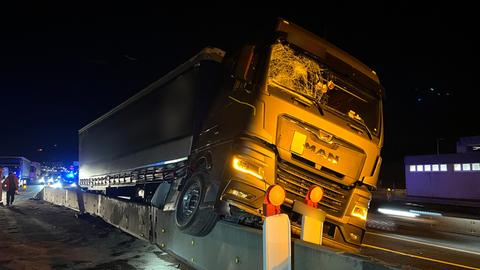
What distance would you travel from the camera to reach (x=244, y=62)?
6.16 metres

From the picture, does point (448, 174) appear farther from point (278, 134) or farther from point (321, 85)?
point (278, 134)

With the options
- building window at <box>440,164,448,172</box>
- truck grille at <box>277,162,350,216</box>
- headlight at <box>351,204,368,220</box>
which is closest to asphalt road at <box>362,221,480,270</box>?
headlight at <box>351,204,368,220</box>

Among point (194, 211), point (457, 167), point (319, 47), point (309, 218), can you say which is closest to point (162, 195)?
point (194, 211)

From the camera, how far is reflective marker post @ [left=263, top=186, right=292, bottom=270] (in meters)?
4.15

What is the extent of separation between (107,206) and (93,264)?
459 centimetres

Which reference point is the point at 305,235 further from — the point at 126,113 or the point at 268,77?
the point at 126,113

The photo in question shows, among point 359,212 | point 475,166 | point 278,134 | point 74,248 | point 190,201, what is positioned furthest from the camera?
point 475,166

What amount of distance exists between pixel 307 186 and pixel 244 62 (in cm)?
192

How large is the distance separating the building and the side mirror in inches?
1023

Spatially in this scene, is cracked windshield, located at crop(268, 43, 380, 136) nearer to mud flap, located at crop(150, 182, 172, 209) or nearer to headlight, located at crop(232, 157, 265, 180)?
headlight, located at crop(232, 157, 265, 180)

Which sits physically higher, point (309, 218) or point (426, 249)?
point (309, 218)

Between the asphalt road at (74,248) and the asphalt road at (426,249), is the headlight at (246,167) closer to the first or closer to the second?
the asphalt road at (74,248)

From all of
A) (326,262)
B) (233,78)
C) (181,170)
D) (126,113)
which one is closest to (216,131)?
(233,78)

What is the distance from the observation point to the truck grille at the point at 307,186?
593 centimetres
